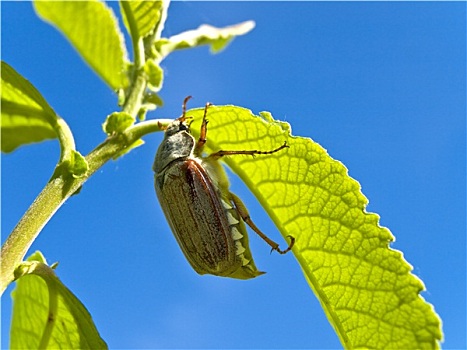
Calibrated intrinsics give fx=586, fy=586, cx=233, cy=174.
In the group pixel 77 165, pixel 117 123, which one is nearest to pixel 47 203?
pixel 77 165

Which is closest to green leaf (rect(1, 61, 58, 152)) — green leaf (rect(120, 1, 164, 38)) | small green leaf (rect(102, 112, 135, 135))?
small green leaf (rect(102, 112, 135, 135))

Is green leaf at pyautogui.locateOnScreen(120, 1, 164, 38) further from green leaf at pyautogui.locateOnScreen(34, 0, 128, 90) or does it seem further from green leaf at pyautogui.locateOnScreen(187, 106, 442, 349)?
green leaf at pyautogui.locateOnScreen(187, 106, 442, 349)

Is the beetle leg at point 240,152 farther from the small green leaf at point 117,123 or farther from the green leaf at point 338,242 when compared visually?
the small green leaf at point 117,123

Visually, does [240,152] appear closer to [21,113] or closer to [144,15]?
[144,15]

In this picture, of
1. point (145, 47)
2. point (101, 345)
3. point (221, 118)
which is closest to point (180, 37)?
point (145, 47)

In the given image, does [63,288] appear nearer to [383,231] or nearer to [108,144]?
[108,144]

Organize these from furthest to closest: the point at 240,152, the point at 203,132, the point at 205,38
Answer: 1. the point at 205,38
2. the point at 203,132
3. the point at 240,152
